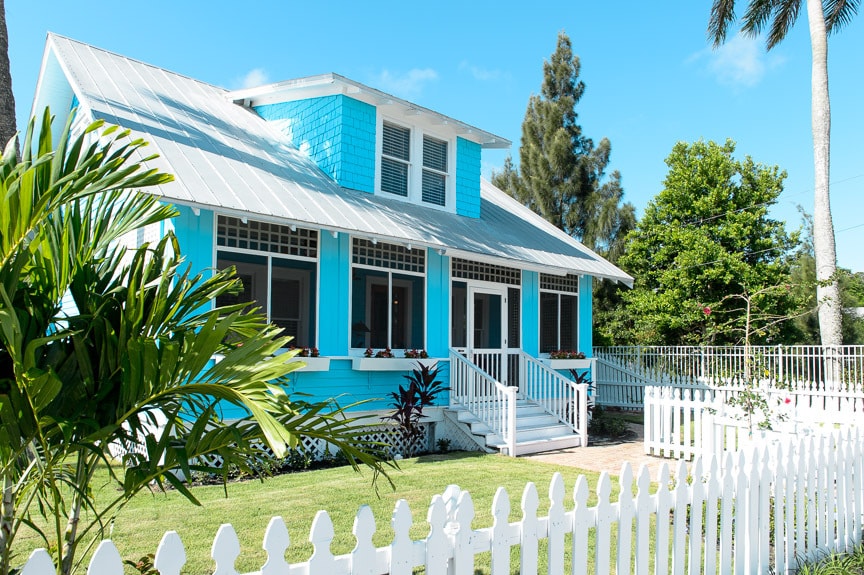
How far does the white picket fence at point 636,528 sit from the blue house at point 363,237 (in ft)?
19.7

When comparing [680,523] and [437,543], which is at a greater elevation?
[437,543]

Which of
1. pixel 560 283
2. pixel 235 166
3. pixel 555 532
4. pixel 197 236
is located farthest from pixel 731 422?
pixel 235 166

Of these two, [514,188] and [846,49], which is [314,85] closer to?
[846,49]

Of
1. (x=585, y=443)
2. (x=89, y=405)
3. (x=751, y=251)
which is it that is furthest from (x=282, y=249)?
(x=751, y=251)

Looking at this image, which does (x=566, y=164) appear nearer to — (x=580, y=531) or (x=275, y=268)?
(x=275, y=268)

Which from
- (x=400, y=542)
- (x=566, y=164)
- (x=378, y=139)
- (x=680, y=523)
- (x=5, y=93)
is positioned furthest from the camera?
(x=566, y=164)

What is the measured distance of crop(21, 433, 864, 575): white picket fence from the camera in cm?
220

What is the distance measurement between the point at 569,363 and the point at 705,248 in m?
10.9

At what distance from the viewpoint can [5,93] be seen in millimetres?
8523

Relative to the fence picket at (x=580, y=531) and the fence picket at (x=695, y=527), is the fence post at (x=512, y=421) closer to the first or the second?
the fence picket at (x=695, y=527)

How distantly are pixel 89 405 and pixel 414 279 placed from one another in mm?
9758

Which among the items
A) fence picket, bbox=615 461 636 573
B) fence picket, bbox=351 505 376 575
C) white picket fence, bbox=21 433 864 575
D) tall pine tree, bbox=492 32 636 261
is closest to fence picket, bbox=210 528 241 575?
white picket fence, bbox=21 433 864 575

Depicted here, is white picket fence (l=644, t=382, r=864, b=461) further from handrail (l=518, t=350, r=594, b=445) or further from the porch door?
the porch door

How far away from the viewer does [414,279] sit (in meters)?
12.3
